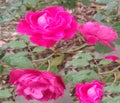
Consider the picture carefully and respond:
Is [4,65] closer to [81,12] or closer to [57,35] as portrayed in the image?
[57,35]

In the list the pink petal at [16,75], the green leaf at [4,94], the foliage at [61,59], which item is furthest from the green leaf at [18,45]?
the pink petal at [16,75]

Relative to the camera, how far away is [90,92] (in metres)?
1.18

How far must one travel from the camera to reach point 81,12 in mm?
2955

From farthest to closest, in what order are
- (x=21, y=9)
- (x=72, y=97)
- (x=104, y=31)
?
(x=72, y=97)
(x=21, y=9)
(x=104, y=31)

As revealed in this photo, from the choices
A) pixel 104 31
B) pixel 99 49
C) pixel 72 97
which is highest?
pixel 104 31

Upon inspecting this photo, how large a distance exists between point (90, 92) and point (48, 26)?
0.21 metres

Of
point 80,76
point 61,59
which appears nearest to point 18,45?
point 61,59

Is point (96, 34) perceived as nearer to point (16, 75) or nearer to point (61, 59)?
point (16, 75)

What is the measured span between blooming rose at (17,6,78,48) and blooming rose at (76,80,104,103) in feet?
0.48

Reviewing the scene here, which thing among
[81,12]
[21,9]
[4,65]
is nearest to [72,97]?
[21,9]

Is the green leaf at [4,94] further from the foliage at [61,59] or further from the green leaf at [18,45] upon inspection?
the green leaf at [18,45]

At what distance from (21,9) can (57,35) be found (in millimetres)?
679

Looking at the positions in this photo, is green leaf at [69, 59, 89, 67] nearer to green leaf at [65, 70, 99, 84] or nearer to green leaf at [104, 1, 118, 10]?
green leaf at [65, 70, 99, 84]

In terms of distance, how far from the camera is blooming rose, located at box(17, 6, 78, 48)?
1.15 meters
